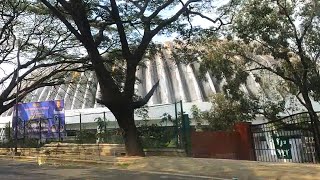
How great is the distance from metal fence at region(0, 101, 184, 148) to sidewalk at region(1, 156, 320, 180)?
6.91 ft

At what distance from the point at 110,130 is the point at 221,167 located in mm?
8647

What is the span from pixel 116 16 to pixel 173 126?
15.5ft

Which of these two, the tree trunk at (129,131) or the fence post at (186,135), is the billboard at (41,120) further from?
the fence post at (186,135)

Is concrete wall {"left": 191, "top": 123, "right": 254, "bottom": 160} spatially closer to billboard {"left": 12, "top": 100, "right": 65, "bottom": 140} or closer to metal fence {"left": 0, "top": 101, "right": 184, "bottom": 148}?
metal fence {"left": 0, "top": 101, "right": 184, "bottom": 148}

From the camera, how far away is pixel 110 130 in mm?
19312

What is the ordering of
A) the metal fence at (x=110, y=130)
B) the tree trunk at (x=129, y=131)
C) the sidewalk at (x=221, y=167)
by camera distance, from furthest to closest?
the metal fence at (x=110, y=130)
the tree trunk at (x=129, y=131)
the sidewalk at (x=221, y=167)

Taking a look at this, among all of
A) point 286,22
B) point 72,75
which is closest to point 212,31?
point 286,22

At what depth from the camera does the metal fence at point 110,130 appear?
53.9 feet

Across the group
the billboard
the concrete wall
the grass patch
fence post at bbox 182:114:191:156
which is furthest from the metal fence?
the grass patch

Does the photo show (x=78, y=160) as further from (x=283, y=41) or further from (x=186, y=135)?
(x=283, y=41)

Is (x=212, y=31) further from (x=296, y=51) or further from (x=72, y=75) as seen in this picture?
(x=72, y=75)

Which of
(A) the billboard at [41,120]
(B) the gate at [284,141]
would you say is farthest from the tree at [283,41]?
(A) the billboard at [41,120]

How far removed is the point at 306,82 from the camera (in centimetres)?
2019

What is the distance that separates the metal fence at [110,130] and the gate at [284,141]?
3.12 m
